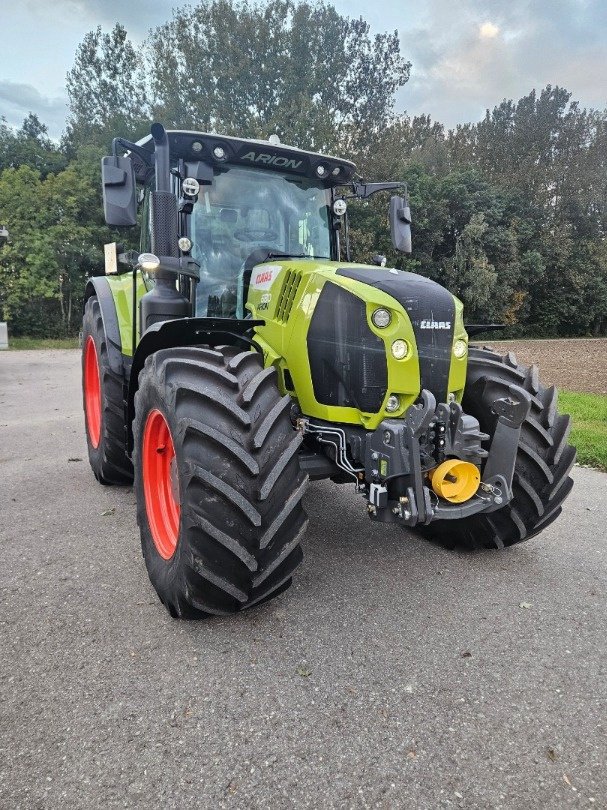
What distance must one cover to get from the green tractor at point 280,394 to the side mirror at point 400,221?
42 cm

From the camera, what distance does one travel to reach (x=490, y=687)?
7.21 feet

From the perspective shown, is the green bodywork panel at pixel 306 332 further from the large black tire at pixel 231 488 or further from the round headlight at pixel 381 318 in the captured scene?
the large black tire at pixel 231 488

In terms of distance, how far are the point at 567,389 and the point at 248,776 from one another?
1090 cm

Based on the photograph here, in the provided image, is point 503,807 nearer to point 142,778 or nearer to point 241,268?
point 142,778

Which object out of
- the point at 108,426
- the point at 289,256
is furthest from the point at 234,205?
the point at 108,426

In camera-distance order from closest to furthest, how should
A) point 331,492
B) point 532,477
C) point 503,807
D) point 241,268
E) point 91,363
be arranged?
point 503,807
point 532,477
point 241,268
point 331,492
point 91,363

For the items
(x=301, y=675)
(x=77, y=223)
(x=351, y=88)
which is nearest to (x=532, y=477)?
(x=301, y=675)

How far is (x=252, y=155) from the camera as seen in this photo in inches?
139

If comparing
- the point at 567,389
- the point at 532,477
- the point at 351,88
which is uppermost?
the point at 351,88

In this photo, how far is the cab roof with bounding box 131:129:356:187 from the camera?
11.0ft

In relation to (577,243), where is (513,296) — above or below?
below

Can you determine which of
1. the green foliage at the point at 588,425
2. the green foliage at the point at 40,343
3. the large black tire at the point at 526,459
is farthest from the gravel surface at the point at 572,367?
the green foliage at the point at 40,343

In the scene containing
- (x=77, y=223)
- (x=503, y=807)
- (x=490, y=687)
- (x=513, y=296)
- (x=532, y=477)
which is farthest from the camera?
(x=513, y=296)

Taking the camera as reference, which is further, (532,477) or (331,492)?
(331,492)
